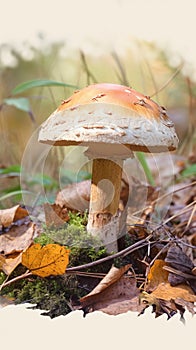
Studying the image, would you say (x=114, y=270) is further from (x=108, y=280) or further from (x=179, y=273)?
(x=179, y=273)

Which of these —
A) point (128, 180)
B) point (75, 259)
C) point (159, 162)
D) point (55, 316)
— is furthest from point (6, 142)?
point (55, 316)

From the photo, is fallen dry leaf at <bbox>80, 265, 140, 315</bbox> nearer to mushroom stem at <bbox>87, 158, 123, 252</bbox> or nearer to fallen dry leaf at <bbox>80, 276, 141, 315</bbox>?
fallen dry leaf at <bbox>80, 276, 141, 315</bbox>

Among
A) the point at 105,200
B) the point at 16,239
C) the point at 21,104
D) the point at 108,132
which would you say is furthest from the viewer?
the point at 21,104

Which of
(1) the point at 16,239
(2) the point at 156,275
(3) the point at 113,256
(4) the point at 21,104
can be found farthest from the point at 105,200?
(4) the point at 21,104

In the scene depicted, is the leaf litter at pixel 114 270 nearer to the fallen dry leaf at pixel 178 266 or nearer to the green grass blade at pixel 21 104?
the fallen dry leaf at pixel 178 266

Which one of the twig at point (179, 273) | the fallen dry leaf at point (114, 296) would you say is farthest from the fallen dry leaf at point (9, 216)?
the twig at point (179, 273)

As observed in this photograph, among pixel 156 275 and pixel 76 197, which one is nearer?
pixel 156 275
